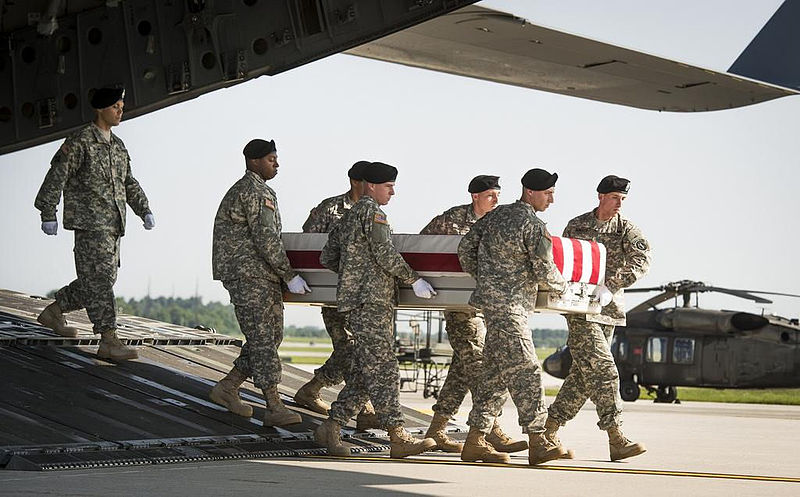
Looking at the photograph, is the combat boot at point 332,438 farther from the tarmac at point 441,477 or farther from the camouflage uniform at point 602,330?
the camouflage uniform at point 602,330

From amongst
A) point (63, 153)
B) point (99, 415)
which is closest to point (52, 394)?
point (99, 415)

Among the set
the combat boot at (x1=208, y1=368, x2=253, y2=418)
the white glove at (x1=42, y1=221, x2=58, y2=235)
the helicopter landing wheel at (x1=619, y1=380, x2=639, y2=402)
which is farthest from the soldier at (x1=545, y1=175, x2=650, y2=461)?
the helicopter landing wheel at (x1=619, y1=380, x2=639, y2=402)

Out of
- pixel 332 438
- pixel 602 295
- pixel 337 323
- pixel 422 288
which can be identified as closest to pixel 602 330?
pixel 602 295

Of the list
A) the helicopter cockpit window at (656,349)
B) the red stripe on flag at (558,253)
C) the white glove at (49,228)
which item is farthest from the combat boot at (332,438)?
the helicopter cockpit window at (656,349)

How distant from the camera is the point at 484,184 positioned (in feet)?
29.0

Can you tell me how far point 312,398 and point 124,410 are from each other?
1.84 meters

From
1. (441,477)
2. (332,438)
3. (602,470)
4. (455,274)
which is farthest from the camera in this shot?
(455,274)

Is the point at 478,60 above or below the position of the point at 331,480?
above

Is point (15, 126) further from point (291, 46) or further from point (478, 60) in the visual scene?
point (478, 60)

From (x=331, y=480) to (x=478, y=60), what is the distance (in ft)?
17.3

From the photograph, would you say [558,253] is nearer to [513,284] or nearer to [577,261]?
[577,261]

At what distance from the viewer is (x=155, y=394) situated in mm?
8180

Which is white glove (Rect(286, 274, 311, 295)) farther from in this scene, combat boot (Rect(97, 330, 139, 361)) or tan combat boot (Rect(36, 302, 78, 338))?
tan combat boot (Rect(36, 302, 78, 338))

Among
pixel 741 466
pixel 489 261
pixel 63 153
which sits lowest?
pixel 741 466
